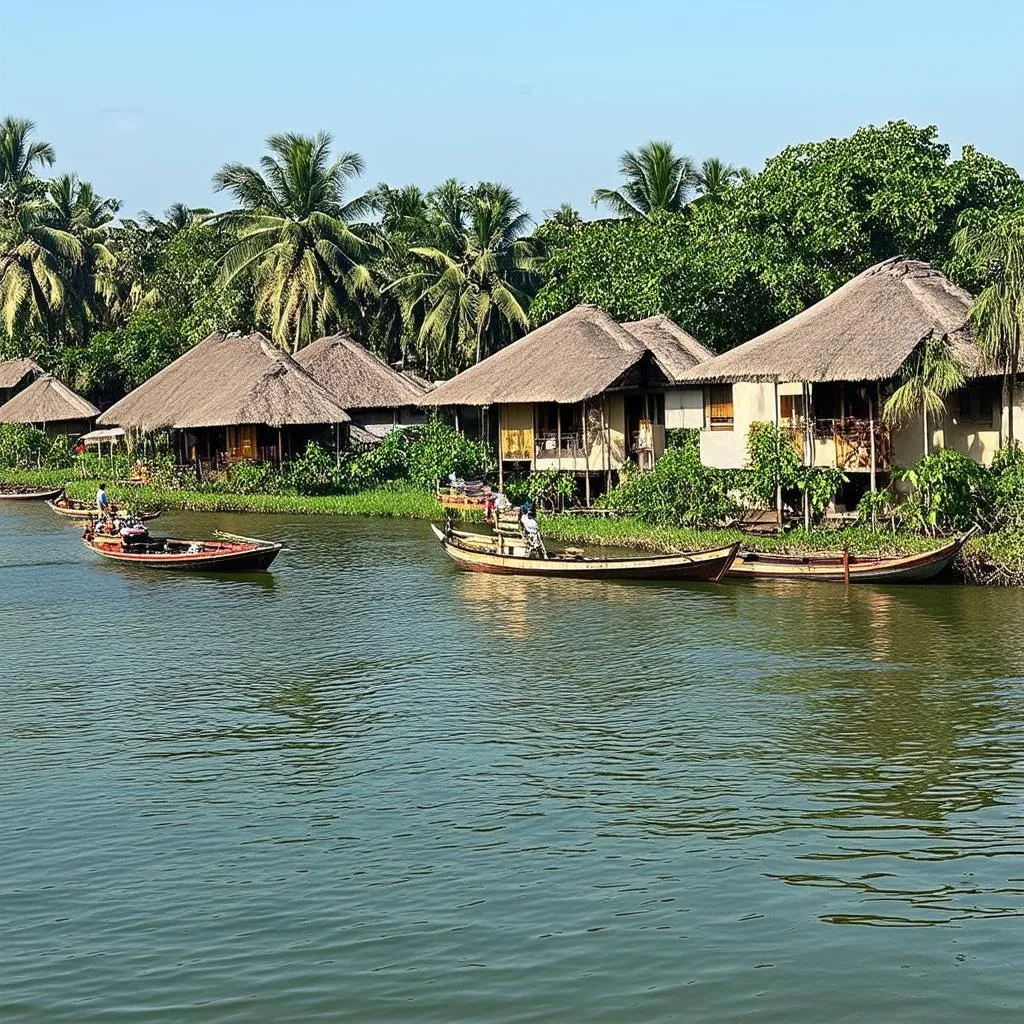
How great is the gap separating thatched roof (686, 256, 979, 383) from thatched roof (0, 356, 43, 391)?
36997 millimetres

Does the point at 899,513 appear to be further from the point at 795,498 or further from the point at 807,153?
the point at 807,153

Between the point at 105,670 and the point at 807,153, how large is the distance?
76.3 feet

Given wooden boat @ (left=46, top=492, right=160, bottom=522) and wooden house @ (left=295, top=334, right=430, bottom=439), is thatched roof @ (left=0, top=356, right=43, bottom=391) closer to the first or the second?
wooden house @ (left=295, top=334, right=430, bottom=439)

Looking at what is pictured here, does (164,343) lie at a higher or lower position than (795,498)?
higher

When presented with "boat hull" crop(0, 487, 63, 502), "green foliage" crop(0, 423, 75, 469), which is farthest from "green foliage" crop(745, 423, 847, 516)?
"green foliage" crop(0, 423, 75, 469)

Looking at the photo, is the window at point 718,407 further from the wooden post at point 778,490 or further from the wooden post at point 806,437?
the wooden post at point 806,437

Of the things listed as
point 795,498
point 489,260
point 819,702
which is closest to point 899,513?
point 795,498

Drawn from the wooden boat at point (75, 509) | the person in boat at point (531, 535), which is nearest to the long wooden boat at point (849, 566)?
the person in boat at point (531, 535)

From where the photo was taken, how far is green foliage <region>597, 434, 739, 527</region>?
30.4 m

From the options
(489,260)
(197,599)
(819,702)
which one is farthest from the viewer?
(489,260)

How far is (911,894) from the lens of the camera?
11320 millimetres

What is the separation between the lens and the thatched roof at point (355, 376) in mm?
46719

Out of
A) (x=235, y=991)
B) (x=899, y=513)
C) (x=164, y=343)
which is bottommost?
(x=235, y=991)

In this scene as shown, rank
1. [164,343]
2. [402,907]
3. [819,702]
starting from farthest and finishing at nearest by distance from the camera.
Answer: [164,343] → [819,702] → [402,907]
